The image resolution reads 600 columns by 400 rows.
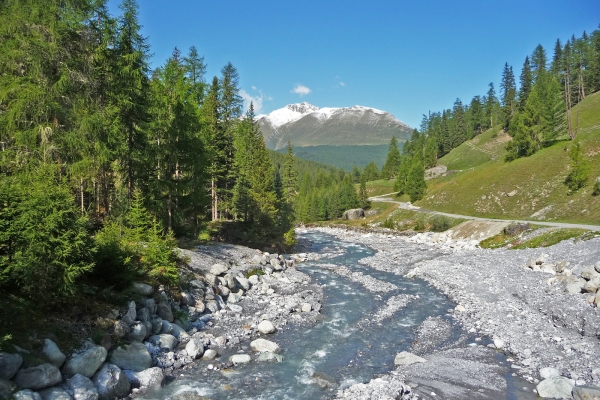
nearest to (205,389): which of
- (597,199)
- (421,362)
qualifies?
(421,362)

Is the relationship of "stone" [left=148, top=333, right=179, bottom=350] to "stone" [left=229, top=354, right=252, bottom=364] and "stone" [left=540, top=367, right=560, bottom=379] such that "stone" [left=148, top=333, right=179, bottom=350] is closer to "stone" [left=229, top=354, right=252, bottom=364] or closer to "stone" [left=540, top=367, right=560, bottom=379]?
"stone" [left=229, top=354, right=252, bottom=364]

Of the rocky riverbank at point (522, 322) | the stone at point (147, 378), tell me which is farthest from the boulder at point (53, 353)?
the rocky riverbank at point (522, 322)

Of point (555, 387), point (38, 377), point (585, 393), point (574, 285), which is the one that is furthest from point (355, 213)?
point (38, 377)

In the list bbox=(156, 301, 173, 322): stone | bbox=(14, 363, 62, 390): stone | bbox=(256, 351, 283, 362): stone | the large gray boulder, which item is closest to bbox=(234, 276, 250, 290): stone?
bbox=(156, 301, 173, 322): stone

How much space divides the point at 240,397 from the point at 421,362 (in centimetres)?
663

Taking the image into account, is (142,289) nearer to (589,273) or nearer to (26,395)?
(26,395)

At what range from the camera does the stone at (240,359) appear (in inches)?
530

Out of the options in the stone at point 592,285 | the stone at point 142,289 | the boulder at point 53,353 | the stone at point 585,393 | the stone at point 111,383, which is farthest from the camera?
the stone at point 592,285

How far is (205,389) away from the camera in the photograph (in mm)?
11539

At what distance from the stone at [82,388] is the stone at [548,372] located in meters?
13.7

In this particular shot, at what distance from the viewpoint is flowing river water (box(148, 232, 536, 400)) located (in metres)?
11.7

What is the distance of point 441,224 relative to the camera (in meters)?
60.1

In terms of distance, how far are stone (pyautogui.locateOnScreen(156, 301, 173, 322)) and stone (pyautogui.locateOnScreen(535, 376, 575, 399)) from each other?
45.1 feet

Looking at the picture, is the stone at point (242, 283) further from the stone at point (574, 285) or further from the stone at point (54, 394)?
the stone at point (574, 285)
